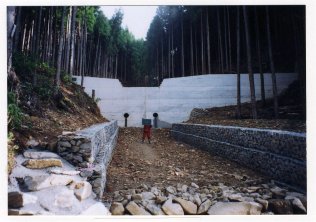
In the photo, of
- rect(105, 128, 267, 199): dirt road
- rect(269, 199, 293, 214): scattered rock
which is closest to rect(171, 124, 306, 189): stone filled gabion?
rect(105, 128, 267, 199): dirt road

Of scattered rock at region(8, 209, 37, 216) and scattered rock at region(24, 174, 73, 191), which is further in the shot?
scattered rock at region(24, 174, 73, 191)

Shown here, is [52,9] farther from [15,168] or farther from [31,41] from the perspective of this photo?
[15,168]

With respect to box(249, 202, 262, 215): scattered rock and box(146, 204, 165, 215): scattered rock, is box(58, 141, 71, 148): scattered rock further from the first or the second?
box(249, 202, 262, 215): scattered rock

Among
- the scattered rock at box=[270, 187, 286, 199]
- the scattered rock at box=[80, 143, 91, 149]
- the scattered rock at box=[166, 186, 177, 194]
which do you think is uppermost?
the scattered rock at box=[80, 143, 91, 149]

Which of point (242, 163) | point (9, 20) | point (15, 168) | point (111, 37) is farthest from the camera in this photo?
point (111, 37)

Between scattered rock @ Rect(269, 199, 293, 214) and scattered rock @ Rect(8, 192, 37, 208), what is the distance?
4015 mm

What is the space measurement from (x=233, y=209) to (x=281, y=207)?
2.77ft

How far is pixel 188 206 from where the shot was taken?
195 inches

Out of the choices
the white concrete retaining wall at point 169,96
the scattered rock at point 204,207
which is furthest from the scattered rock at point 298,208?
the white concrete retaining wall at point 169,96

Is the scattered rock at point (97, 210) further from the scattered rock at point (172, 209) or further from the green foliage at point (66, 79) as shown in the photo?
the green foliage at point (66, 79)

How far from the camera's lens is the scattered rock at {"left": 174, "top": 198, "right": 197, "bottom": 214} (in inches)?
193

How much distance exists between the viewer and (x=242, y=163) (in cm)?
852
